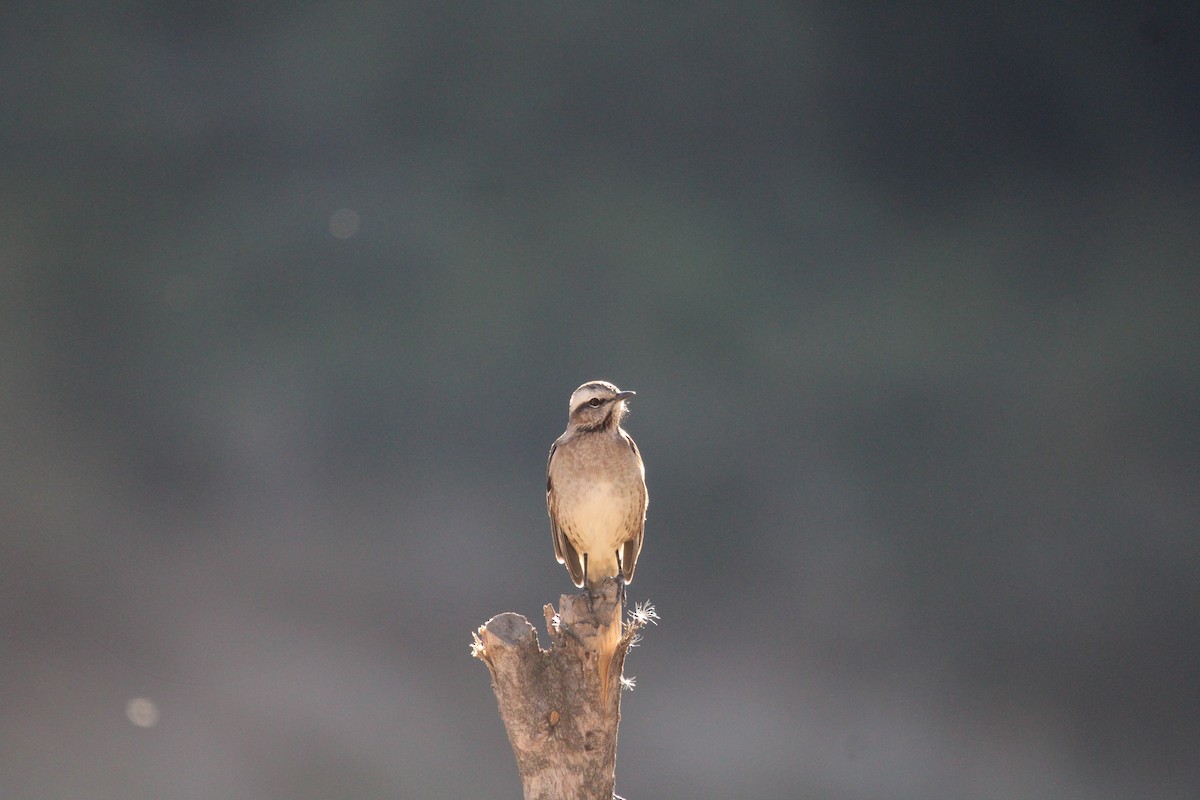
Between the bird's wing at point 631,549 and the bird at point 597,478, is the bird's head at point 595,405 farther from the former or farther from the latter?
the bird's wing at point 631,549

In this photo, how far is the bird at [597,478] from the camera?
539 cm

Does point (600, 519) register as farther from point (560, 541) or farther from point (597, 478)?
point (560, 541)

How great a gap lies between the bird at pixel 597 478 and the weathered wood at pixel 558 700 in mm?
1085

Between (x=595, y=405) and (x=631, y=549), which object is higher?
(x=595, y=405)

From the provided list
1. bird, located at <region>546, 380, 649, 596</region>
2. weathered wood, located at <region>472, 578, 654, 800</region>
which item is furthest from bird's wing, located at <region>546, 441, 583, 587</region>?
weathered wood, located at <region>472, 578, 654, 800</region>

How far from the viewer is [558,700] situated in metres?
4.12

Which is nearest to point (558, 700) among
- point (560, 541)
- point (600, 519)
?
point (600, 519)

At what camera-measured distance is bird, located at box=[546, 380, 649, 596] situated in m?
5.39

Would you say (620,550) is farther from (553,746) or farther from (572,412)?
(553,746)

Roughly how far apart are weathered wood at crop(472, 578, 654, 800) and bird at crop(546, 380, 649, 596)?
1.09m

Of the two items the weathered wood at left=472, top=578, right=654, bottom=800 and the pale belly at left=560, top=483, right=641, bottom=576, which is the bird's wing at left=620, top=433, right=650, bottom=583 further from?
the weathered wood at left=472, top=578, right=654, bottom=800

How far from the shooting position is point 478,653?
13.5 ft

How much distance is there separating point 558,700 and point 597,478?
1495mm

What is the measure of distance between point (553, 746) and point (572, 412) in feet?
6.37
